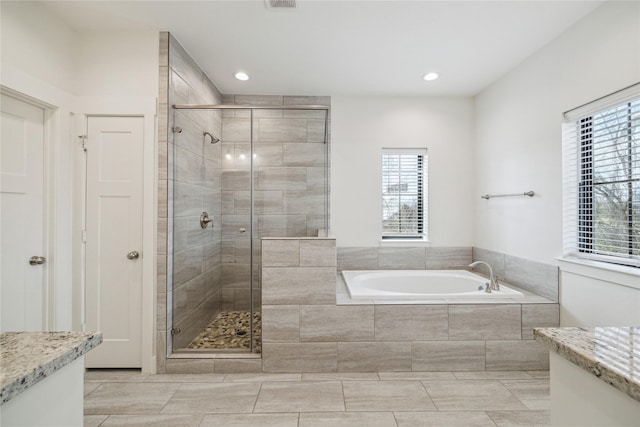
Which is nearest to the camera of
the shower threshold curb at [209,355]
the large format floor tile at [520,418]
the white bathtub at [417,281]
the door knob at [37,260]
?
the large format floor tile at [520,418]

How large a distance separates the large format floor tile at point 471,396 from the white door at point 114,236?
7.23ft

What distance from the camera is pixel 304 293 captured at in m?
2.41

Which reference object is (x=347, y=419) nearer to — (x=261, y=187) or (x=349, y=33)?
(x=261, y=187)

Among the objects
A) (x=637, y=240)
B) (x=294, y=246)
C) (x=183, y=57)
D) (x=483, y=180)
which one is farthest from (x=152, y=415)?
(x=483, y=180)

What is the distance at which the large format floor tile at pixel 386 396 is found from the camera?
196 centimetres

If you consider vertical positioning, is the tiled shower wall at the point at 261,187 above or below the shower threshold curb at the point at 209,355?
above

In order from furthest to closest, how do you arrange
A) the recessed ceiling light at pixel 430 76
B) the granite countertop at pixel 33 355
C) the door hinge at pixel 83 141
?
the recessed ceiling light at pixel 430 76 < the door hinge at pixel 83 141 < the granite countertop at pixel 33 355

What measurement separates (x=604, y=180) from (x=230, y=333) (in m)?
3.02

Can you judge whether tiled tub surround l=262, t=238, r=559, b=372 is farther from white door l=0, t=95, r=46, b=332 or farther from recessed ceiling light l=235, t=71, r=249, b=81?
recessed ceiling light l=235, t=71, r=249, b=81

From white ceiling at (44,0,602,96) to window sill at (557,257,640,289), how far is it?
5.56 ft

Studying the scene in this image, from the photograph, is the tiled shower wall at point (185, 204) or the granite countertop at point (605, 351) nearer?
the granite countertop at point (605, 351)

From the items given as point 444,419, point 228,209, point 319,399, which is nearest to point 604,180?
point 444,419

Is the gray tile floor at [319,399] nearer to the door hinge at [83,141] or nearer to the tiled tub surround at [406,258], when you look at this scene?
the tiled tub surround at [406,258]

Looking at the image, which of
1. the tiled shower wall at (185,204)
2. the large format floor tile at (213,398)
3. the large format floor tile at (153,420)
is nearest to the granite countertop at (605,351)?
the large format floor tile at (213,398)
